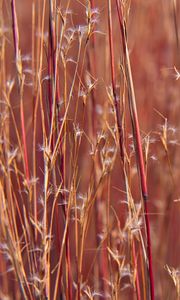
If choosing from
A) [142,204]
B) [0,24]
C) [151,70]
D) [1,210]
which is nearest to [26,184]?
[1,210]

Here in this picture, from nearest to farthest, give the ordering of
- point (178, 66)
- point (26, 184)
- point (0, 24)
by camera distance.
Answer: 1. point (26, 184)
2. point (0, 24)
3. point (178, 66)

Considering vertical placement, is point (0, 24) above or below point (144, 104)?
above

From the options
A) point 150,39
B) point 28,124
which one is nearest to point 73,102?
point 28,124

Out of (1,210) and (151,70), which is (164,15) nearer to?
(151,70)

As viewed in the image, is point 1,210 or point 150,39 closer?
point 1,210

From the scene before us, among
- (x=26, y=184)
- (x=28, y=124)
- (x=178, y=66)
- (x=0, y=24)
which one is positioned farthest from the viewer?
(x=28, y=124)

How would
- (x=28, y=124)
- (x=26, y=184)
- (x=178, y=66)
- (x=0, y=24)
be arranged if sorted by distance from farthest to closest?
(x=28, y=124) → (x=178, y=66) → (x=0, y=24) → (x=26, y=184)

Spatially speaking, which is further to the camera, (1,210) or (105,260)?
(105,260)

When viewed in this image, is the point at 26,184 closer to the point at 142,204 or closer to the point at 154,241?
the point at 142,204

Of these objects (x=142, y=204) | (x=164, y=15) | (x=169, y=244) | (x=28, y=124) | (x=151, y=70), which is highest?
(x=164, y=15)
